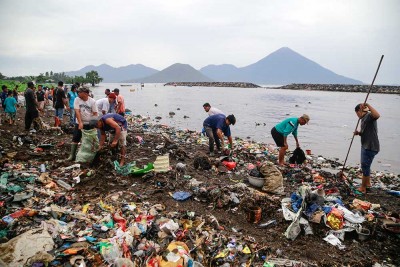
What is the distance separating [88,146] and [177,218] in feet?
11.5

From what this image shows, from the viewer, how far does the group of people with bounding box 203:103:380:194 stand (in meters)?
5.85

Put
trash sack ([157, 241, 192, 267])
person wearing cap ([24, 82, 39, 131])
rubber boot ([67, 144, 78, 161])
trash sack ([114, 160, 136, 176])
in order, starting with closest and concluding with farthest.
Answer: trash sack ([157, 241, 192, 267]), trash sack ([114, 160, 136, 176]), rubber boot ([67, 144, 78, 161]), person wearing cap ([24, 82, 39, 131])

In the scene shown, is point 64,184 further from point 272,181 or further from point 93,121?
point 272,181

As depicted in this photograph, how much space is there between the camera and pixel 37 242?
11.4 ft

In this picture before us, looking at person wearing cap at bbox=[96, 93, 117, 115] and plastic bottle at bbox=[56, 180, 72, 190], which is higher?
person wearing cap at bbox=[96, 93, 117, 115]

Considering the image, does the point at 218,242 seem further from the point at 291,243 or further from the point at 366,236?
the point at 366,236

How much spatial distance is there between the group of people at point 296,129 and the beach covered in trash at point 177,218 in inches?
37.0

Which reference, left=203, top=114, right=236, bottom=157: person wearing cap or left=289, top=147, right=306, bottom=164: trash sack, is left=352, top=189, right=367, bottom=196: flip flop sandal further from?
left=203, top=114, right=236, bottom=157: person wearing cap

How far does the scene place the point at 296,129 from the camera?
25.0ft

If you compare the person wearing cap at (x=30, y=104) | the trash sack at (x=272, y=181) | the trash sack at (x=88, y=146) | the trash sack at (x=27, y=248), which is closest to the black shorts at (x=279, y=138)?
the trash sack at (x=272, y=181)

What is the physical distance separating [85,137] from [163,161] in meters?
2.13

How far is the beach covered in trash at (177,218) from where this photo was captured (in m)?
3.61

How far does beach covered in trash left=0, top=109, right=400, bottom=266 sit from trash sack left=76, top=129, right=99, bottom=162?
20cm

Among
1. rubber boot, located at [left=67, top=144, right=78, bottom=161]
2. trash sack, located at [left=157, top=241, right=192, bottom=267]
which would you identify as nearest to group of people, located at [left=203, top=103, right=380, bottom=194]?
rubber boot, located at [left=67, top=144, right=78, bottom=161]
